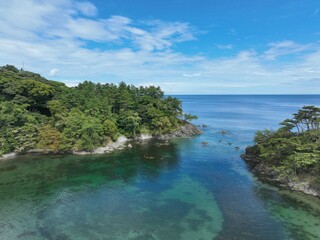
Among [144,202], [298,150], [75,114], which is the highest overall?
[75,114]

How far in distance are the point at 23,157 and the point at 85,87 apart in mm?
24437

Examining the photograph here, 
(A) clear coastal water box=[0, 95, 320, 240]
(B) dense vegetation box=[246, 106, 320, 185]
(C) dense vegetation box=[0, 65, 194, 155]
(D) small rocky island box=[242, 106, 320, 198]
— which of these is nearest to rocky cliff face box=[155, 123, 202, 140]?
(C) dense vegetation box=[0, 65, 194, 155]

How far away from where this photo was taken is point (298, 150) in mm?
26219

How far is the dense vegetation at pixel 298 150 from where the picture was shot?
78.6ft

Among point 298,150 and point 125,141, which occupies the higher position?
point 298,150

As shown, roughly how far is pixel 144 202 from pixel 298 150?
64.4 ft

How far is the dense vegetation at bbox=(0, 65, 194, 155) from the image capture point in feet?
116

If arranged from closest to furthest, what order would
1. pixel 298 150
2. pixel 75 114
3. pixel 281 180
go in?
1. pixel 298 150
2. pixel 281 180
3. pixel 75 114

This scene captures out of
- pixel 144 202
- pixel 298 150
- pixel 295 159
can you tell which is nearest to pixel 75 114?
pixel 144 202

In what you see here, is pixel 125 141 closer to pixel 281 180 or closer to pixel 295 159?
pixel 281 180

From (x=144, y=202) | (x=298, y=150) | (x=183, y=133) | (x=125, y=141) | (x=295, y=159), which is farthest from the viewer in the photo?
(x=183, y=133)

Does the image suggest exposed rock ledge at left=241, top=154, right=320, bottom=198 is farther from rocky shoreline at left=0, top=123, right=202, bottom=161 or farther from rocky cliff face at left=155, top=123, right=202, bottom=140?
rocky shoreline at left=0, top=123, right=202, bottom=161

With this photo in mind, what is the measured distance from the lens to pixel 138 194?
78.2ft

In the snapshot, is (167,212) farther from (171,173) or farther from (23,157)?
(23,157)
